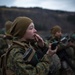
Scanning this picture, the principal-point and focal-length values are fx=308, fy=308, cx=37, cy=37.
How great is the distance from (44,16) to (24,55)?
40487 mm

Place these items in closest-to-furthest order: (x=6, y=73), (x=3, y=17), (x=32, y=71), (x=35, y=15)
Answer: (x=32, y=71)
(x=6, y=73)
(x=3, y=17)
(x=35, y=15)

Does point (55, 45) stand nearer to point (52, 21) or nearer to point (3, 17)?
point (3, 17)

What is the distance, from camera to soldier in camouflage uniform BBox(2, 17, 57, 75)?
11.0 ft

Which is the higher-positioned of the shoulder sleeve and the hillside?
the shoulder sleeve

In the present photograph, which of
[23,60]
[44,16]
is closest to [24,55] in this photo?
[23,60]

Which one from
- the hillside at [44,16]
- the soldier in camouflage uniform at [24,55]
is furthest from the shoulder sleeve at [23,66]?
the hillside at [44,16]

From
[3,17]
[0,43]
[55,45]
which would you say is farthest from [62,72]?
[3,17]

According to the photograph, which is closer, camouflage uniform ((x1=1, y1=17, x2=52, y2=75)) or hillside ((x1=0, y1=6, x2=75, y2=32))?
camouflage uniform ((x1=1, y1=17, x2=52, y2=75))

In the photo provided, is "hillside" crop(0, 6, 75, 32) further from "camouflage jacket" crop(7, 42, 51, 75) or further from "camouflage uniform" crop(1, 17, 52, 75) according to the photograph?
"camouflage jacket" crop(7, 42, 51, 75)

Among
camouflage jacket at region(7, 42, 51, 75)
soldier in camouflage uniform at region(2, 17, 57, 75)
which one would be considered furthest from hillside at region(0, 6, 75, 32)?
camouflage jacket at region(7, 42, 51, 75)

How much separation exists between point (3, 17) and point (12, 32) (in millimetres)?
36547

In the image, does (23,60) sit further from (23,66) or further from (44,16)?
(44,16)

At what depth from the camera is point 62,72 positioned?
7160mm

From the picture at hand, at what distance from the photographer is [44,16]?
1721 inches
